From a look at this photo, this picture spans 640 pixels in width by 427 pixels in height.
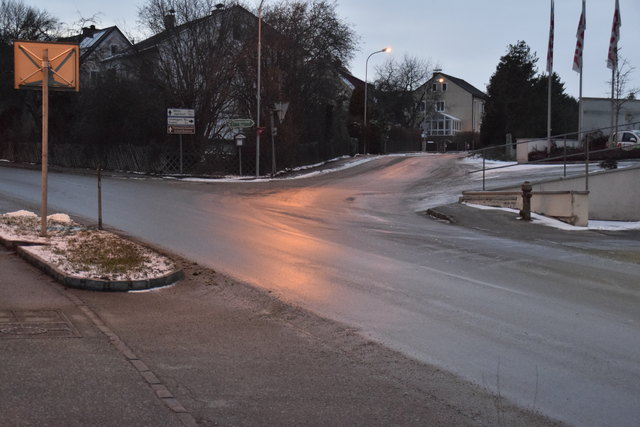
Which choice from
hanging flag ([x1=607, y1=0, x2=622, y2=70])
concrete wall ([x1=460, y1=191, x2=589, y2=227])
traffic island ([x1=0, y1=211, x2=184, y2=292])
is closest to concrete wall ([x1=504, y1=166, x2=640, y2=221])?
concrete wall ([x1=460, y1=191, x2=589, y2=227])

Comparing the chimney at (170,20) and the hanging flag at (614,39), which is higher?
the chimney at (170,20)

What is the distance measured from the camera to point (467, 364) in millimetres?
5637

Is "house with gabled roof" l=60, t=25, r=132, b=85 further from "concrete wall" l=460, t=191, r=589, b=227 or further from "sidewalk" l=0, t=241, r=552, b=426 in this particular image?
"sidewalk" l=0, t=241, r=552, b=426

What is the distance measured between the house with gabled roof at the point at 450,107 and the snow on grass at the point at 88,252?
285 ft

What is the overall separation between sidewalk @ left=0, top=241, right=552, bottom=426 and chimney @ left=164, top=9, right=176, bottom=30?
33.9 m

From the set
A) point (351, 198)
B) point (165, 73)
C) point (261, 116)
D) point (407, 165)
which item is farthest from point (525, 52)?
point (351, 198)

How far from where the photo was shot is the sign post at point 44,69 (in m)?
10.8

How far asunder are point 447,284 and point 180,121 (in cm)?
2821

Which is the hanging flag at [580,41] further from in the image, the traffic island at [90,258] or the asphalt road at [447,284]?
the traffic island at [90,258]

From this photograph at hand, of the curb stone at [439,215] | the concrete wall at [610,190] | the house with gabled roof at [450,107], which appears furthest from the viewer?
the house with gabled roof at [450,107]

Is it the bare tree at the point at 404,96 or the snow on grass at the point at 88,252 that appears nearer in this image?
the snow on grass at the point at 88,252

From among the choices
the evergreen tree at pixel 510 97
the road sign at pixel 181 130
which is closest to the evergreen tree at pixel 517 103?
the evergreen tree at pixel 510 97

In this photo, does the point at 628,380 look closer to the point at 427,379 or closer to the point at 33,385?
the point at 427,379

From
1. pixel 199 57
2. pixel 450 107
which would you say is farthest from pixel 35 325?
pixel 450 107
